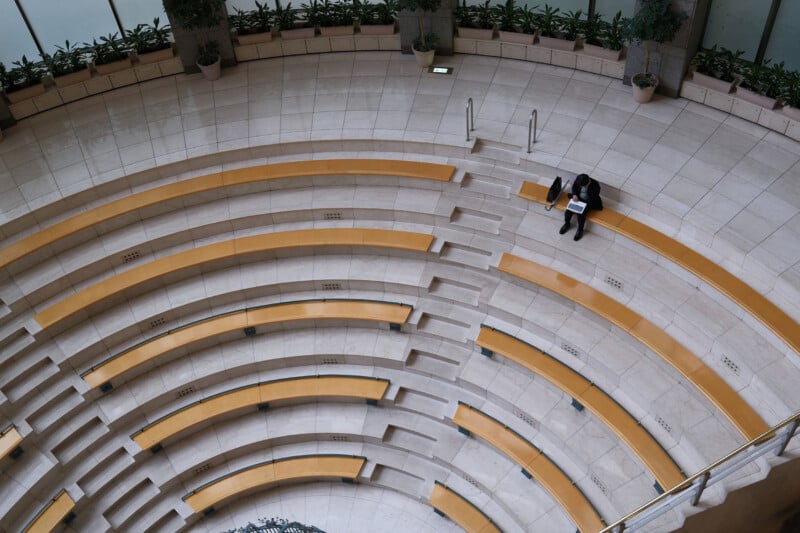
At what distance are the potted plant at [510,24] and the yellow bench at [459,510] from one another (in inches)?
384

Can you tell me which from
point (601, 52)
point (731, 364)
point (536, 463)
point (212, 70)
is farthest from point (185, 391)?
point (601, 52)

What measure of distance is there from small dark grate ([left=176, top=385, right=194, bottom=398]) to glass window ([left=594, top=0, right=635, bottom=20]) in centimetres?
1191

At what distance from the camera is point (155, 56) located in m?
16.0

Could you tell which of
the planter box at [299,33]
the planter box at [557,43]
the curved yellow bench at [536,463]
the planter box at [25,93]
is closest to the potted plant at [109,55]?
the planter box at [25,93]

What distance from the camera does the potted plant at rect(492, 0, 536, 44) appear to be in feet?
49.3

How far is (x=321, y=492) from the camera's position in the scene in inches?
515

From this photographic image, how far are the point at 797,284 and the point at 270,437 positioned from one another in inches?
375

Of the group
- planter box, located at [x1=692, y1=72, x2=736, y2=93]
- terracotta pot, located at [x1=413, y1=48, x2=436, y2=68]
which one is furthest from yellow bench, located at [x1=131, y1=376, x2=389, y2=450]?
planter box, located at [x1=692, y1=72, x2=736, y2=93]

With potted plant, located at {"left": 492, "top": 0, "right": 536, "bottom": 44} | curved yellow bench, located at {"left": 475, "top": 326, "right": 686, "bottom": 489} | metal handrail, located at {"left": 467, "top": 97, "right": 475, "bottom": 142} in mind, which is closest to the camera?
curved yellow bench, located at {"left": 475, "top": 326, "right": 686, "bottom": 489}

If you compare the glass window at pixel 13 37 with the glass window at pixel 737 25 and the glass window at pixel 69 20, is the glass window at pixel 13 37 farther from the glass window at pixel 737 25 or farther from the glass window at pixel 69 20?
the glass window at pixel 737 25

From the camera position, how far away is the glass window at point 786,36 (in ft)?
41.0

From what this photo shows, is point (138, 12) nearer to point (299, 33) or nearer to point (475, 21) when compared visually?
point (299, 33)

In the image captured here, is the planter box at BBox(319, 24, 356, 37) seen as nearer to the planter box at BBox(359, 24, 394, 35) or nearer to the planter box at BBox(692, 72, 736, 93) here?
the planter box at BBox(359, 24, 394, 35)

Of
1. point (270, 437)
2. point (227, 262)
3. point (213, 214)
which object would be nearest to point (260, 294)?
point (227, 262)
